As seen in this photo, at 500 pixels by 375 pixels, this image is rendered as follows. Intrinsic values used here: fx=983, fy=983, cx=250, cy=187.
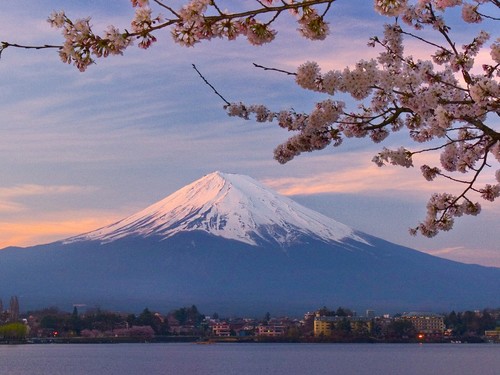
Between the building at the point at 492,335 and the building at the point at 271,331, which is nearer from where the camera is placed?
the building at the point at 492,335

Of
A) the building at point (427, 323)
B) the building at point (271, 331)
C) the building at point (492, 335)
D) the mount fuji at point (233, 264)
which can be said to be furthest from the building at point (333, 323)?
the mount fuji at point (233, 264)

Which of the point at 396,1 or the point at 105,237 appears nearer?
the point at 396,1

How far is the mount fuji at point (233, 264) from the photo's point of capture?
6260 inches

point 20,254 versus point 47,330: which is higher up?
point 20,254

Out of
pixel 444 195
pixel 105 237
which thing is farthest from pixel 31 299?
pixel 444 195

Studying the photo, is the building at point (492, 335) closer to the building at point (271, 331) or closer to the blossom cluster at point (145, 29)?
the building at point (271, 331)

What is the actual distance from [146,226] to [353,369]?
131 m

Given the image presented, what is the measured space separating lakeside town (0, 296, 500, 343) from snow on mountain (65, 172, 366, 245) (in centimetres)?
7142

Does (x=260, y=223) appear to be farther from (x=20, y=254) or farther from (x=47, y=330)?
(x=47, y=330)

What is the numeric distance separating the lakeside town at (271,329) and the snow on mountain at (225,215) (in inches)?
2812

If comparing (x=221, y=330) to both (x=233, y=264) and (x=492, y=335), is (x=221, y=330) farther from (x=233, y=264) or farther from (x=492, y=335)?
(x=233, y=264)

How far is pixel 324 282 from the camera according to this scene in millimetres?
165250

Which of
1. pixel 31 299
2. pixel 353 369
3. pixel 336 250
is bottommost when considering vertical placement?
pixel 353 369

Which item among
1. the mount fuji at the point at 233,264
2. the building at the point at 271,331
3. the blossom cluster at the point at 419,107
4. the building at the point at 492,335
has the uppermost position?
the mount fuji at the point at 233,264
